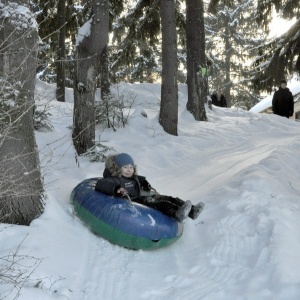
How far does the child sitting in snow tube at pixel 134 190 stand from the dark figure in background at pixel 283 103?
8.21 metres

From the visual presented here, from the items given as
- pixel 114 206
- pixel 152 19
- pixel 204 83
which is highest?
pixel 152 19

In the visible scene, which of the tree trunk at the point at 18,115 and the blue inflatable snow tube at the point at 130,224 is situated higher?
the tree trunk at the point at 18,115

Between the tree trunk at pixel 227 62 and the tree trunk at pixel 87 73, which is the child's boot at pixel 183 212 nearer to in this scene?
the tree trunk at pixel 87 73

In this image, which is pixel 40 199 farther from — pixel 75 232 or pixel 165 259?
pixel 165 259

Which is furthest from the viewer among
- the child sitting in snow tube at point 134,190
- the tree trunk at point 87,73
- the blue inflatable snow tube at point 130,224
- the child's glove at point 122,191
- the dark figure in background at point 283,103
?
the dark figure in background at point 283,103

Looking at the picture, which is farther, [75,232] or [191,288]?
[75,232]

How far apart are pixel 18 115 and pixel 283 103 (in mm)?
10265

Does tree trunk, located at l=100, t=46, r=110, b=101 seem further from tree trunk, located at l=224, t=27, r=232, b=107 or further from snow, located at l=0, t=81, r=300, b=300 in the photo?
tree trunk, located at l=224, t=27, r=232, b=107

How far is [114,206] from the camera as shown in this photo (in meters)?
4.85

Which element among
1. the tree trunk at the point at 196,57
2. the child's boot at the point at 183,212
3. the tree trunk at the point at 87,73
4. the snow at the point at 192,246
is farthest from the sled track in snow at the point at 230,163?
the tree trunk at the point at 196,57

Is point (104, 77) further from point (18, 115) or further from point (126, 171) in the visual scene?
point (18, 115)

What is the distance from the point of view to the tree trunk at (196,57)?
1055 centimetres

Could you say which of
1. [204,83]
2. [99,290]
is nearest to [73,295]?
[99,290]

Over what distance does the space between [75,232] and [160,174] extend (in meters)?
3.05
